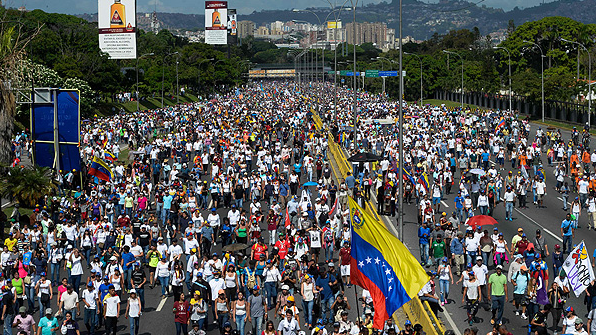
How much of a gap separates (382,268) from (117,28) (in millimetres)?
82832

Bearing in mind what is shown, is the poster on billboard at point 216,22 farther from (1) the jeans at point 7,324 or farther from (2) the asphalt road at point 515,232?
(1) the jeans at point 7,324

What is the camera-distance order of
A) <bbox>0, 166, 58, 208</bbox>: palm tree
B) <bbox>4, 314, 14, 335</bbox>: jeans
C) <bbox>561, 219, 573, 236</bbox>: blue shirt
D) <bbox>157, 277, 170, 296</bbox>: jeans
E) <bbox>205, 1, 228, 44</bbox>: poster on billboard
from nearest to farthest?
<bbox>4, 314, 14, 335</bbox>: jeans → <bbox>157, 277, 170, 296</bbox>: jeans → <bbox>561, 219, 573, 236</bbox>: blue shirt → <bbox>0, 166, 58, 208</bbox>: palm tree → <bbox>205, 1, 228, 44</bbox>: poster on billboard

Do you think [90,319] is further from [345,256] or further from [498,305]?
[498,305]

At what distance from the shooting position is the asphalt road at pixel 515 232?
17.0 metres

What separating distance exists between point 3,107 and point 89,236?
1321 cm

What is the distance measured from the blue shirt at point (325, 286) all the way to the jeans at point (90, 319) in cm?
450

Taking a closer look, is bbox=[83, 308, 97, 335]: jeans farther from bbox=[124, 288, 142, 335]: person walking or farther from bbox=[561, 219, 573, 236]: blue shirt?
bbox=[561, 219, 573, 236]: blue shirt

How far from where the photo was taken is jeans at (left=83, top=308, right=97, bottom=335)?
655 inches

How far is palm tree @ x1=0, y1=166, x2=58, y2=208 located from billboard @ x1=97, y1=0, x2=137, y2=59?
2380 inches

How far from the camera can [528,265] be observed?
19125 millimetres

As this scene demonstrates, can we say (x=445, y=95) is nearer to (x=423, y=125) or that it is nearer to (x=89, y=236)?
(x=423, y=125)

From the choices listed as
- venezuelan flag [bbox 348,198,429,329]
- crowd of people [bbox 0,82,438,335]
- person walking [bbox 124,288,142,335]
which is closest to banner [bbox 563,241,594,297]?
crowd of people [bbox 0,82,438,335]

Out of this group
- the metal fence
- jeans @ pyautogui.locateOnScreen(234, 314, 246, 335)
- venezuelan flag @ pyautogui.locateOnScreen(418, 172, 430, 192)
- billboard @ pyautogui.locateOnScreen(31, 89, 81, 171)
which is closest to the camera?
jeans @ pyautogui.locateOnScreen(234, 314, 246, 335)

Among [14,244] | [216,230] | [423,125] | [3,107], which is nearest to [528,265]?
[216,230]
